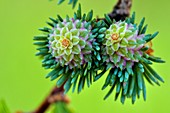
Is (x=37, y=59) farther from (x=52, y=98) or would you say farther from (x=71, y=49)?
(x=71, y=49)

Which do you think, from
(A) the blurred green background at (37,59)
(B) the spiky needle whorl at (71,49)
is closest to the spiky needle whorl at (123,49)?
(B) the spiky needle whorl at (71,49)

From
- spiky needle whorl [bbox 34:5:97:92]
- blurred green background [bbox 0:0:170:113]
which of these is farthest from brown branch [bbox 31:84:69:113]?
blurred green background [bbox 0:0:170:113]

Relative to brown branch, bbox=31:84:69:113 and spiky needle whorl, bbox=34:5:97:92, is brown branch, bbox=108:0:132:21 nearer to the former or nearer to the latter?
spiky needle whorl, bbox=34:5:97:92

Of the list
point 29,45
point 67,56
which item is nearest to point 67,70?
point 67,56

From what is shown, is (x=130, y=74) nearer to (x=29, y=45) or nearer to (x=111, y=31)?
(x=111, y=31)

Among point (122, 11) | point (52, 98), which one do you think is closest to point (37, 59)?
point (52, 98)

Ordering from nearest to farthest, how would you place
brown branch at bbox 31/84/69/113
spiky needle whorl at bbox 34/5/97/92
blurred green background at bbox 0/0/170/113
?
spiky needle whorl at bbox 34/5/97/92
brown branch at bbox 31/84/69/113
blurred green background at bbox 0/0/170/113
